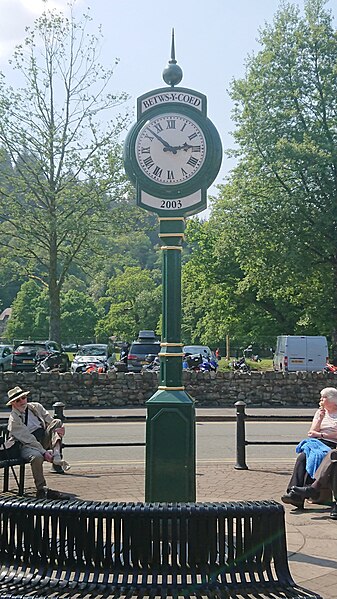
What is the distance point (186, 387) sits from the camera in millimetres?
22609

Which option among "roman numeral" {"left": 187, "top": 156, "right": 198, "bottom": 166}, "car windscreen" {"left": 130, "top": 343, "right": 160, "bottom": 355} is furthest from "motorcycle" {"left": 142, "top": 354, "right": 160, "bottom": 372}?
"roman numeral" {"left": 187, "top": 156, "right": 198, "bottom": 166}

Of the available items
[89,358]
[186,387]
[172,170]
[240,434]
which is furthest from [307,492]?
[89,358]

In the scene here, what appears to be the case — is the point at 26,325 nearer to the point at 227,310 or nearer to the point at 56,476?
the point at 227,310

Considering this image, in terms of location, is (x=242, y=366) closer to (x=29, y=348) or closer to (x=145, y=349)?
(x=145, y=349)

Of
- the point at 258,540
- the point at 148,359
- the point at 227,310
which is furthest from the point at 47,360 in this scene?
the point at 258,540

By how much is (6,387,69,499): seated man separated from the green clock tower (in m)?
2.10

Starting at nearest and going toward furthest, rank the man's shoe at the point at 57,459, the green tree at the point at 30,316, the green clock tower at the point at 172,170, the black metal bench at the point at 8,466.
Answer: the green clock tower at the point at 172,170 < the black metal bench at the point at 8,466 < the man's shoe at the point at 57,459 < the green tree at the point at 30,316

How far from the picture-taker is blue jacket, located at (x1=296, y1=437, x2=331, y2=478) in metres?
7.80

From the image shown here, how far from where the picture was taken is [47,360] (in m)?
28.7

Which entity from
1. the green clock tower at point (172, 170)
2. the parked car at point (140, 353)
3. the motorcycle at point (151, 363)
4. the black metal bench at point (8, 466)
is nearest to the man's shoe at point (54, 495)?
the black metal bench at point (8, 466)

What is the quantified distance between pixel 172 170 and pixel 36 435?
372 cm

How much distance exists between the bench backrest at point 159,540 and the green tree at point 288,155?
29823 millimetres

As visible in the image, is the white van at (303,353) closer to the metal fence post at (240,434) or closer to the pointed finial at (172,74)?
the metal fence post at (240,434)

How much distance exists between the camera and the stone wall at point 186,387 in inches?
851
